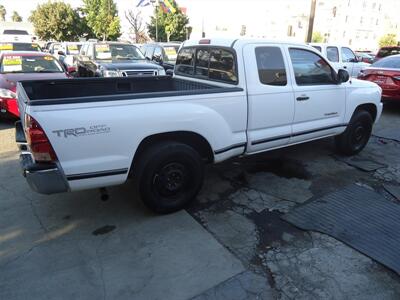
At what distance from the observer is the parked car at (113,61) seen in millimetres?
9828

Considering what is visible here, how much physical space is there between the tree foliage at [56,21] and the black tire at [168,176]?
46835 mm

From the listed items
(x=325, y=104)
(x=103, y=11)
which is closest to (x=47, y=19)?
(x=103, y=11)

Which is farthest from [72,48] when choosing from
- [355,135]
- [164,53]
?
[355,135]

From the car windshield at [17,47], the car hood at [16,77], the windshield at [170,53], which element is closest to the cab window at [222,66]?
the car hood at [16,77]

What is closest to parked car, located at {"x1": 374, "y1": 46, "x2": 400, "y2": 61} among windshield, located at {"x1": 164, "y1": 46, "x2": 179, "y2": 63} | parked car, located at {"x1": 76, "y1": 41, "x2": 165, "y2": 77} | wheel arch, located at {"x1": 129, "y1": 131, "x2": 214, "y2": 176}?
windshield, located at {"x1": 164, "y1": 46, "x2": 179, "y2": 63}

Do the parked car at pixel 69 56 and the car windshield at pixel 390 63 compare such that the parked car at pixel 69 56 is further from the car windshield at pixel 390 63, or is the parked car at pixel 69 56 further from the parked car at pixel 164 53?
the car windshield at pixel 390 63

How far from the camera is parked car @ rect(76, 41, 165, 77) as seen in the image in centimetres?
983

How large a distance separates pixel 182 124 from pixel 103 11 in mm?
44183

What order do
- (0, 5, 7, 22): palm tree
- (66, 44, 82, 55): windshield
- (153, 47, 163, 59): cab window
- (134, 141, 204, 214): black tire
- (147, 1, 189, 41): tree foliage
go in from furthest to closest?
(0, 5, 7, 22): palm tree → (147, 1, 189, 41): tree foliage → (66, 44, 82, 55): windshield → (153, 47, 163, 59): cab window → (134, 141, 204, 214): black tire

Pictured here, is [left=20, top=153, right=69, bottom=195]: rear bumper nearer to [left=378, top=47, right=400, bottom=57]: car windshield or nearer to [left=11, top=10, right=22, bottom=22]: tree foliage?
[left=378, top=47, right=400, bottom=57]: car windshield

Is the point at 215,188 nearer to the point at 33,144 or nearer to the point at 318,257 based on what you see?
the point at 318,257

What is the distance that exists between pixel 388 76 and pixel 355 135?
13.4 feet

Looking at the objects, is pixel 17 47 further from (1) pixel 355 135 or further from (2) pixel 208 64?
(1) pixel 355 135

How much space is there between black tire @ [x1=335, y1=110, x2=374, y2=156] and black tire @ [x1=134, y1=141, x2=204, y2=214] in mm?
2931
